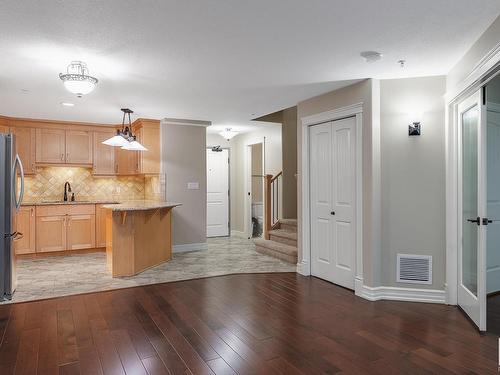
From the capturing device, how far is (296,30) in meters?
2.81

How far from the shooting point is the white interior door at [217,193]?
28.1 feet

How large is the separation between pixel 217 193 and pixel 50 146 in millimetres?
3697

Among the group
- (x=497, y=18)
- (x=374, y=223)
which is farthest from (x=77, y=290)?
(x=497, y=18)

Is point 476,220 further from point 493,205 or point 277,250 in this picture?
point 277,250

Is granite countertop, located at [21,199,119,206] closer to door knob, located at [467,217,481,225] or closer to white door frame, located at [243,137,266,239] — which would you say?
white door frame, located at [243,137,266,239]

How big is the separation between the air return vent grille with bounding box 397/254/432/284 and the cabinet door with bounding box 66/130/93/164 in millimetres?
5815

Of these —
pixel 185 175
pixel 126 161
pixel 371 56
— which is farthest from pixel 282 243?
pixel 371 56

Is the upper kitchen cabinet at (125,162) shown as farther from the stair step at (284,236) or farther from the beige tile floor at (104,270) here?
the stair step at (284,236)

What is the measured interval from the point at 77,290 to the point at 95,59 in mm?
2772

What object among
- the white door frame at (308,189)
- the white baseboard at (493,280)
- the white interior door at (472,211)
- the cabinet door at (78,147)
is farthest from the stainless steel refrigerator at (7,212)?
the white baseboard at (493,280)

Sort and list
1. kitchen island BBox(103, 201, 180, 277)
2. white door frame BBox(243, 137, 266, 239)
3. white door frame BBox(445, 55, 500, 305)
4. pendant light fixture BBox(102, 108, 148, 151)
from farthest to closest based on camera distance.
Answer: white door frame BBox(243, 137, 266, 239) < kitchen island BBox(103, 201, 180, 277) < pendant light fixture BBox(102, 108, 148, 151) < white door frame BBox(445, 55, 500, 305)

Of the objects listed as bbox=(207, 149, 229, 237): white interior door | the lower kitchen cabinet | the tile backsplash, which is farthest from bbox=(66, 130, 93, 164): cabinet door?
bbox=(207, 149, 229, 237): white interior door

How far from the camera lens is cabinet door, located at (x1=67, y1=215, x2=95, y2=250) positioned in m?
6.48

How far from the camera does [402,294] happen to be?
4.04 meters
